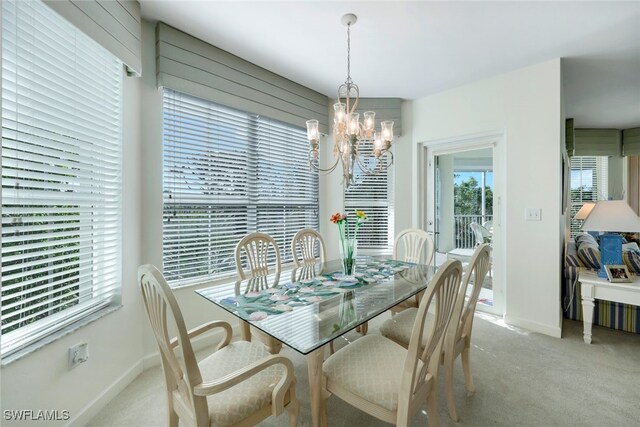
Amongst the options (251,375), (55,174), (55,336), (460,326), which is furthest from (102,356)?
(460,326)

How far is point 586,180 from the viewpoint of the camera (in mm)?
5477

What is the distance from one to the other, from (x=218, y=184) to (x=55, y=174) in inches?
47.5

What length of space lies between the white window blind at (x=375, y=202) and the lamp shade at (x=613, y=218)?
1.95 meters

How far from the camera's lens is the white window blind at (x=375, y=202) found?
3.74 m

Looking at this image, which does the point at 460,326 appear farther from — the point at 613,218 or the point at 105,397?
the point at 105,397

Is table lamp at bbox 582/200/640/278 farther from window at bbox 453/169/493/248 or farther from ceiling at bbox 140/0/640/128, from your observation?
ceiling at bbox 140/0/640/128

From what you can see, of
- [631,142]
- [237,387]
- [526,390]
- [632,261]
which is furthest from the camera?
[631,142]

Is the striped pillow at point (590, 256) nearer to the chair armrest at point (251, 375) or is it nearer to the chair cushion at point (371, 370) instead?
the chair cushion at point (371, 370)

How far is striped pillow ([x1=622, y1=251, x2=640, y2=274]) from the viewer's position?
251cm

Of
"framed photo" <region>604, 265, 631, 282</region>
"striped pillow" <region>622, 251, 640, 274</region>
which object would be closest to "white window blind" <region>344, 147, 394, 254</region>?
"framed photo" <region>604, 265, 631, 282</region>

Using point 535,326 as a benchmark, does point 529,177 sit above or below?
above

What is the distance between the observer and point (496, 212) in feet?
10.3

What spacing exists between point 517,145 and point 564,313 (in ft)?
6.36
